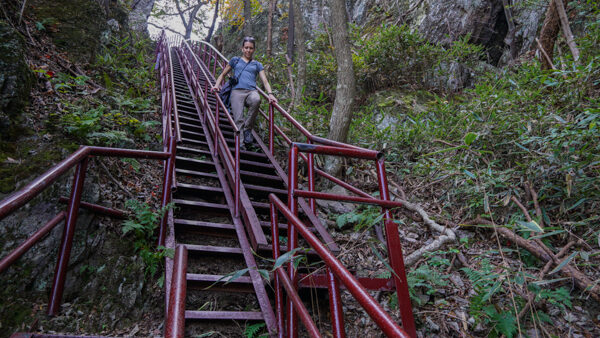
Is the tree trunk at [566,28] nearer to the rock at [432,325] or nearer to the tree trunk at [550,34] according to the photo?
the tree trunk at [550,34]

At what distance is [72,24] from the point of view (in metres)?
5.66

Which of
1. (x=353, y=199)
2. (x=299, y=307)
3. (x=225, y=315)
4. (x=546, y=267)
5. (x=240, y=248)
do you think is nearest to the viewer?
(x=299, y=307)

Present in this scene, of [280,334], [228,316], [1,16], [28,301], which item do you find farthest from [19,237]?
[1,16]

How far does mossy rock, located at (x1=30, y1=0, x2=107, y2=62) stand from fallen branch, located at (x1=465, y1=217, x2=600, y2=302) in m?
6.71

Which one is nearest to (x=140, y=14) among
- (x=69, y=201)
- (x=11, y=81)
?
(x=11, y=81)

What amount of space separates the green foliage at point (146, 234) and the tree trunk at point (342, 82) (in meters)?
2.66

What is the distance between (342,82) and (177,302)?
4.42 meters

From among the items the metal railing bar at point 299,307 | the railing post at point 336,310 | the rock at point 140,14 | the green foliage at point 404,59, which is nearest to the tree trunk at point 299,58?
the green foliage at point 404,59

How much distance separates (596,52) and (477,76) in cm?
234

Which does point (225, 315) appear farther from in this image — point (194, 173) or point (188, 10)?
point (188, 10)

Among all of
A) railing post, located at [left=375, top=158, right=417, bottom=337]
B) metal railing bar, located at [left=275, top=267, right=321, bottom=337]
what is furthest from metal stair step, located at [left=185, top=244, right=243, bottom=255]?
railing post, located at [left=375, top=158, right=417, bottom=337]

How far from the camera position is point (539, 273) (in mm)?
2430

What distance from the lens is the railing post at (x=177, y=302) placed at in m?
0.83

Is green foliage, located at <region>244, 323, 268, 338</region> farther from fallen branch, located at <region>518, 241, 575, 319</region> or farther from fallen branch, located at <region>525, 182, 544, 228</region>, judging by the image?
fallen branch, located at <region>525, 182, 544, 228</region>
